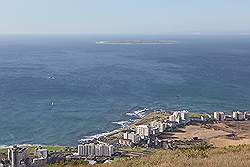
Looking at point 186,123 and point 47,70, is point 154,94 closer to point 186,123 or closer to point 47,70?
point 186,123

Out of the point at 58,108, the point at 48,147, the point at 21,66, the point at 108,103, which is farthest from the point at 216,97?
the point at 21,66

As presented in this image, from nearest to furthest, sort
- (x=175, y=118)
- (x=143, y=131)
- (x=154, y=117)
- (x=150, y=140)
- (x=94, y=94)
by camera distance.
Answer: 1. (x=150, y=140)
2. (x=143, y=131)
3. (x=175, y=118)
4. (x=154, y=117)
5. (x=94, y=94)

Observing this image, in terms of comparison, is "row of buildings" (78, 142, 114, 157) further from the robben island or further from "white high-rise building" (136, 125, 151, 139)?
"white high-rise building" (136, 125, 151, 139)

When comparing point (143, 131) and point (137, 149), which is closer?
point (137, 149)

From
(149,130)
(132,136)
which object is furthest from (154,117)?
(132,136)

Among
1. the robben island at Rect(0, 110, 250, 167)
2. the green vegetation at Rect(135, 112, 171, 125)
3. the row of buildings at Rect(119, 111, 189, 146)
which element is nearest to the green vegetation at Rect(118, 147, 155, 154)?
the robben island at Rect(0, 110, 250, 167)

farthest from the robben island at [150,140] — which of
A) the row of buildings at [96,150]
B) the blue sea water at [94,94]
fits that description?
the blue sea water at [94,94]

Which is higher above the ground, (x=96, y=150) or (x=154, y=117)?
(x=96, y=150)

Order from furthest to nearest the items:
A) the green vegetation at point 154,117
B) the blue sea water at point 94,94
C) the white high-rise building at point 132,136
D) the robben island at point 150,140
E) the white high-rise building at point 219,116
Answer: the green vegetation at point 154,117
the white high-rise building at point 219,116
the blue sea water at point 94,94
the white high-rise building at point 132,136
the robben island at point 150,140

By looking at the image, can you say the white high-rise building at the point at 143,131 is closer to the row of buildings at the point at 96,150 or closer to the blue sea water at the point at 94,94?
the blue sea water at the point at 94,94

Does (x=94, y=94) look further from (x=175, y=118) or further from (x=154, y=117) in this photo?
(x=175, y=118)
